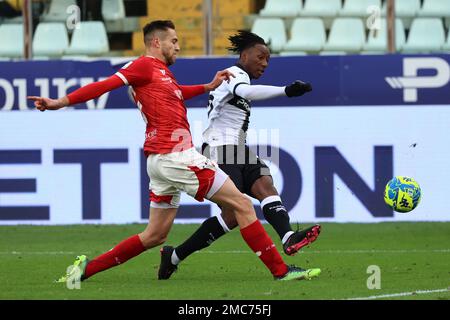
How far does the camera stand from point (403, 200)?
10.9 metres

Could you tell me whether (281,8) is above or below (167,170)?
above

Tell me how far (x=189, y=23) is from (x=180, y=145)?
22.2ft

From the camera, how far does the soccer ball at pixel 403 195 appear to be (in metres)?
10.9

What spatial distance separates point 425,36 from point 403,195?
5345 mm

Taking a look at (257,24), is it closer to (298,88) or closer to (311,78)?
(311,78)

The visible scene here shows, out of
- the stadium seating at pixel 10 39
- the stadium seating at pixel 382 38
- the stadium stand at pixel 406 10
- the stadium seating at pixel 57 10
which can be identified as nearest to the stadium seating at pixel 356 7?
the stadium stand at pixel 406 10

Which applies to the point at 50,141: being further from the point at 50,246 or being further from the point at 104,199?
the point at 50,246

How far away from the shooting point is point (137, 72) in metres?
9.10

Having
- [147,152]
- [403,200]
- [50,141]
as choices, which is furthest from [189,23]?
[147,152]

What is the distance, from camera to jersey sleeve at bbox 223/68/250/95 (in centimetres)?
980

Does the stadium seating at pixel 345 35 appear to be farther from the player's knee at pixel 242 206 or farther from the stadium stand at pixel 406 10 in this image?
the player's knee at pixel 242 206

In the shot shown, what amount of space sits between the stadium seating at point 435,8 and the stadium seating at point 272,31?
6.29 feet

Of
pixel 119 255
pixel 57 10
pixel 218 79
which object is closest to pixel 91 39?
pixel 57 10

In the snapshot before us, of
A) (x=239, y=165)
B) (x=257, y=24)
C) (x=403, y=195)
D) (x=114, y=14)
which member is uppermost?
(x=114, y=14)
